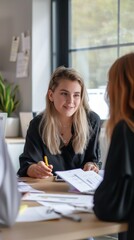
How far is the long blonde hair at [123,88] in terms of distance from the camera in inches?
49.3

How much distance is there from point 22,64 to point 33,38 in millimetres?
255

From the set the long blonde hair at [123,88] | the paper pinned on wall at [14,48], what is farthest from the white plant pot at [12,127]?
the long blonde hair at [123,88]

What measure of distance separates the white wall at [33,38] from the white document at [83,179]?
191 centimetres

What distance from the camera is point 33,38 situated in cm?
363

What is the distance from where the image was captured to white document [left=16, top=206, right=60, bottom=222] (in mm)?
1236

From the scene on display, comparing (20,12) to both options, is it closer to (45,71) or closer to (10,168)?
(45,71)

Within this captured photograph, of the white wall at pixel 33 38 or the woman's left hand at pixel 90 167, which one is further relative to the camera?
the white wall at pixel 33 38

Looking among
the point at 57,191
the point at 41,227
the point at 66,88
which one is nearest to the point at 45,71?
the point at 66,88

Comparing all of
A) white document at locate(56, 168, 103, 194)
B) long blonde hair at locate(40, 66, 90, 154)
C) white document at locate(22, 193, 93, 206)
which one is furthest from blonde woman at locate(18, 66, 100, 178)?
white document at locate(22, 193, 93, 206)

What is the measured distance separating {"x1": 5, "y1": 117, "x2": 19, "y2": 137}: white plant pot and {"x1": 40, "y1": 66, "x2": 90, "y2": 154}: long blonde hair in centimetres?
139

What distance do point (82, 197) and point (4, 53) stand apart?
2623 millimetres

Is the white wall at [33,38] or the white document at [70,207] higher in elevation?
the white wall at [33,38]

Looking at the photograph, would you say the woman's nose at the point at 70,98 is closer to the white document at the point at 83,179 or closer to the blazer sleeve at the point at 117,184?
the white document at the point at 83,179

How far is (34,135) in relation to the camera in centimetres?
221
